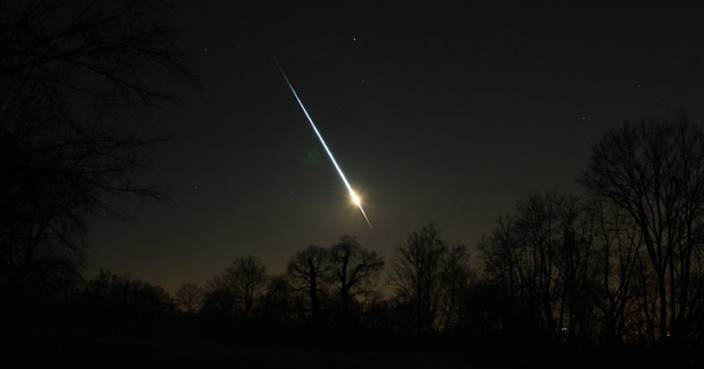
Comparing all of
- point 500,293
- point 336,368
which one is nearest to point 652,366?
point 336,368

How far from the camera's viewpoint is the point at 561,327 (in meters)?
32.7

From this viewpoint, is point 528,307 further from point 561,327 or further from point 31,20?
point 31,20

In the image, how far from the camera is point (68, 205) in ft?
19.4

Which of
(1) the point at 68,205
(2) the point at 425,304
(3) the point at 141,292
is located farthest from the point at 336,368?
(3) the point at 141,292

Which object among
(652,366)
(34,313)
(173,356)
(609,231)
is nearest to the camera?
(173,356)

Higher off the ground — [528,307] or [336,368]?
[528,307]

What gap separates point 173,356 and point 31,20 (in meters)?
9.40

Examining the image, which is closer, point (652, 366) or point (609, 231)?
point (652, 366)

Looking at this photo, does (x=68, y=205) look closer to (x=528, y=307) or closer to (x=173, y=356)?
(x=173, y=356)

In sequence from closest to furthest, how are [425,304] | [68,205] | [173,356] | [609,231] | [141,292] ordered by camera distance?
1. [68,205]
2. [173,356]
3. [609,231]
4. [425,304]
5. [141,292]

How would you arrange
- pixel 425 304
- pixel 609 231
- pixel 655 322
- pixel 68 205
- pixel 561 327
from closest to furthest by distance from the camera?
pixel 68 205
pixel 655 322
pixel 609 231
pixel 561 327
pixel 425 304

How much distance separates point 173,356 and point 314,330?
75.5ft

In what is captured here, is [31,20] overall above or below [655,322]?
above

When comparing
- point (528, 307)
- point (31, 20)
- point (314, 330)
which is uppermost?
point (31, 20)
